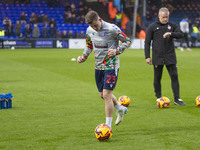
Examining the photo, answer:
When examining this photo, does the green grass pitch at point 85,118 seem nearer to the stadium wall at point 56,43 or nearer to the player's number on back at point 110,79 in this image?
the player's number on back at point 110,79

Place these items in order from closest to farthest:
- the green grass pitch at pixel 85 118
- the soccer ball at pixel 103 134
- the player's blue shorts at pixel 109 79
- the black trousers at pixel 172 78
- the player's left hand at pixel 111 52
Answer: the green grass pitch at pixel 85 118, the soccer ball at pixel 103 134, the player's left hand at pixel 111 52, the player's blue shorts at pixel 109 79, the black trousers at pixel 172 78

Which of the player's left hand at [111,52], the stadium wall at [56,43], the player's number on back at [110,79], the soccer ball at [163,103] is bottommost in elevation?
the stadium wall at [56,43]

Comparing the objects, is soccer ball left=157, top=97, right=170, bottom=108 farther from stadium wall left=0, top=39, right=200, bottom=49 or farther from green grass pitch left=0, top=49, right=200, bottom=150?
stadium wall left=0, top=39, right=200, bottom=49

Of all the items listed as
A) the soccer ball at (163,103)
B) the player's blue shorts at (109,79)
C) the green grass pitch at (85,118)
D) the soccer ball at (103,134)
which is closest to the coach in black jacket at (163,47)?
the soccer ball at (163,103)

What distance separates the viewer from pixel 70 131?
7.27m

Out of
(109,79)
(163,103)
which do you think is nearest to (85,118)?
(109,79)

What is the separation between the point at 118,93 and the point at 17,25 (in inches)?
1107

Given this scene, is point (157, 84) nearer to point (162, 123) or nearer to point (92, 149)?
point (162, 123)

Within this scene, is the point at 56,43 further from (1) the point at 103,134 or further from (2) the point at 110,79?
(1) the point at 103,134

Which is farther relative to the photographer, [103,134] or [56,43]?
[56,43]

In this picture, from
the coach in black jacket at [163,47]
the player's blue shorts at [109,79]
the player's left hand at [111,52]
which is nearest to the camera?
the player's left hand at [111,52]

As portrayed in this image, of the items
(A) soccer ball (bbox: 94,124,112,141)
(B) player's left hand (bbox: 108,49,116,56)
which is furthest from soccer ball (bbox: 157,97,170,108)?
(A) soccer ball (bbox: 94,124,112,141)

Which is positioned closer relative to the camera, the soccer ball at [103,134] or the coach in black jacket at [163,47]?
the soccer ball at [103,134]

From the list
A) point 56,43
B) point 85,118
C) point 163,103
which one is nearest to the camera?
point 85,118
